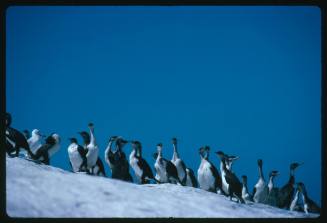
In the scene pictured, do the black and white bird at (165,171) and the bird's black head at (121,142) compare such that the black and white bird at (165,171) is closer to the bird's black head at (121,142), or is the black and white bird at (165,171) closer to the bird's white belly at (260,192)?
the bird's black head at (121,142)

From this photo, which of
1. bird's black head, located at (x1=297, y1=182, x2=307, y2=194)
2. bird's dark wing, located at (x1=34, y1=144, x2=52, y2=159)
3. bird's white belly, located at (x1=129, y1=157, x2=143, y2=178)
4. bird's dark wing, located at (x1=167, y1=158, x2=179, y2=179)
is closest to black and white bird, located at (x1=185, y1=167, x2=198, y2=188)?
bird's dark wing, located at (x1=167, y1=158, x2=179, y2=179)

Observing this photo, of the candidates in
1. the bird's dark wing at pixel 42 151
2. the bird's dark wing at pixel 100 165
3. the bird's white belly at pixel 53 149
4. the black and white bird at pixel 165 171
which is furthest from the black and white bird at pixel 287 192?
the bird's dark wing at pixel 42 151

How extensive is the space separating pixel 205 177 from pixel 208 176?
0.33 ft

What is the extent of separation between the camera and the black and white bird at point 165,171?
14.6 metres

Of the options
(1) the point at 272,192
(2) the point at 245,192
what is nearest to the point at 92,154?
(2) the point at 245,192

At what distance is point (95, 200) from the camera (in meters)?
9.95

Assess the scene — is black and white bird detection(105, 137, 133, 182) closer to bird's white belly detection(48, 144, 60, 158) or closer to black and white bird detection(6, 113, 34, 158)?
bird's white belly detection(48, 144, 60, 158)

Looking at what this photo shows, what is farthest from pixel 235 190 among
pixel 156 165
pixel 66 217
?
pixel 66 217

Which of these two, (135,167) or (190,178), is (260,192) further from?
(135,167)

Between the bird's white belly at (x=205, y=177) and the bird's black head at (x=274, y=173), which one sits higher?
the bird's black head at (x=274, y=173)

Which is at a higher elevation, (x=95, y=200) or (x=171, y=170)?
(x=171, y=170)

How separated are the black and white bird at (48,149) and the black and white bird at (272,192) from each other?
22.1 ft

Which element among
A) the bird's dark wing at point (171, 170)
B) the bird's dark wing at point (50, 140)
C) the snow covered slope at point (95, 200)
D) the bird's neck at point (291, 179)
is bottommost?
the snow covered slope at point (95, 200)
